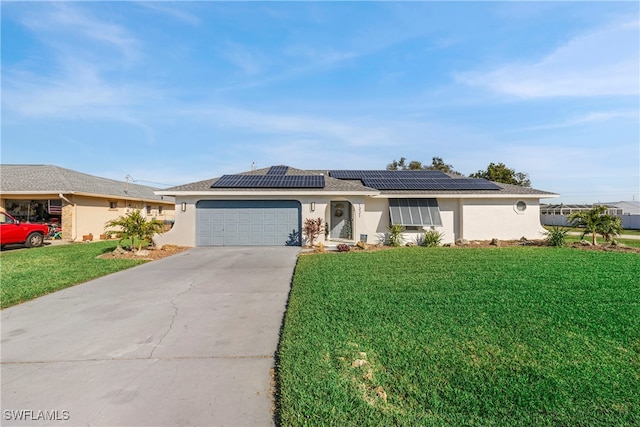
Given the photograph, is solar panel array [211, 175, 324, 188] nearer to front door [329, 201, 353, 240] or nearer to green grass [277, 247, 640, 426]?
front door [329, 201, 353, 240]

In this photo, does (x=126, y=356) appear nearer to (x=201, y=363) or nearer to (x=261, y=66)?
(x=201, y=363)

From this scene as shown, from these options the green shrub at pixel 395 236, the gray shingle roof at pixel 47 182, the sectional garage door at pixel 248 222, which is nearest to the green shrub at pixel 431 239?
the green shrub at pixel 395 236

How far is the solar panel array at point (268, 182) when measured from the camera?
15547mm

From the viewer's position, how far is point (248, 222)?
1574 centimetres

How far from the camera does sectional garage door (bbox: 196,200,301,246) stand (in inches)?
616

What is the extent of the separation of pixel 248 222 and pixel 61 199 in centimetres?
1241

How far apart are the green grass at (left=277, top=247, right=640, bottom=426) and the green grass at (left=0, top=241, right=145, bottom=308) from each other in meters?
6.25

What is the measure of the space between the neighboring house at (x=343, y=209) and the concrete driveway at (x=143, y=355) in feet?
25.8

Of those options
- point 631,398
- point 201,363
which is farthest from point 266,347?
point 631,398

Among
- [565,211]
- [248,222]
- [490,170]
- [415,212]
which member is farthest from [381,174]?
[565,211]

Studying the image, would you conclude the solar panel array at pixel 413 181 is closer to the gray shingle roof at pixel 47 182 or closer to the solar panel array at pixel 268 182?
the solar panel array at pixel 268 182

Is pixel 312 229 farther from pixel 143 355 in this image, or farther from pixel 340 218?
pixel 143 355

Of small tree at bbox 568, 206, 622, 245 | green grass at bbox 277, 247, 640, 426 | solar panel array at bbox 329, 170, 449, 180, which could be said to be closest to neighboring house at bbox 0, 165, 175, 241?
solar panel array at bbox 329, 170, 449, 180

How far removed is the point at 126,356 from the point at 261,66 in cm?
1453
